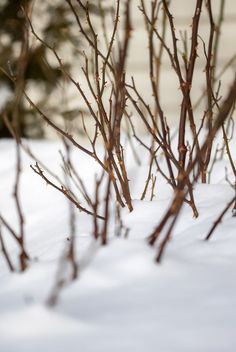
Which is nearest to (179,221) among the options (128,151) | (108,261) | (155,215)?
(155,215)

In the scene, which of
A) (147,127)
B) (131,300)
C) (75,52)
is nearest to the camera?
(131,300)

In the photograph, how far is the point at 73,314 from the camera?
1327 millimetres

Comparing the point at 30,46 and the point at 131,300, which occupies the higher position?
the point at 131,300

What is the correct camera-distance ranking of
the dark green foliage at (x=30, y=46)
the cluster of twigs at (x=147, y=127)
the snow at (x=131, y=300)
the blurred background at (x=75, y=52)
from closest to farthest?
the snow at (x=131, y=300), the cluster of twigs at (x=147, y=127), the blurred background at (x=75, y=52), the dark green foliage at (x=30, y=46)

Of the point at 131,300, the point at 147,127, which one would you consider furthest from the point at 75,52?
the point at 131,300

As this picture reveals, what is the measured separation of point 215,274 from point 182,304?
0.55ft

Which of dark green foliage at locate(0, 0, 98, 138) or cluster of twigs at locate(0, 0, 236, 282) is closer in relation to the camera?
cluster of twigs at locate(0, 0, 236, 282)

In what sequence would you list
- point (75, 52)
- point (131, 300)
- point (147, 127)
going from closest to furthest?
point (131, 300), point (147, 127), point (75, 52)

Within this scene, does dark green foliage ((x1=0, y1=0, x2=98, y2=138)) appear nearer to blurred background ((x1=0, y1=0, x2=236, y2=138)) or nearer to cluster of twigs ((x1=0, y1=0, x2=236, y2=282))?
blurred background ((x1=0, y1=0, x2=236, y2=138))

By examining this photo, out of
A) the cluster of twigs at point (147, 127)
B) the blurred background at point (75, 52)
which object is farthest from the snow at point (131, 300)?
the blurred background at point (75, 52)

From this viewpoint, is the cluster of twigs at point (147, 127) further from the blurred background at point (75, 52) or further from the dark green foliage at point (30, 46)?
the dark green foliage at point (30, 46)

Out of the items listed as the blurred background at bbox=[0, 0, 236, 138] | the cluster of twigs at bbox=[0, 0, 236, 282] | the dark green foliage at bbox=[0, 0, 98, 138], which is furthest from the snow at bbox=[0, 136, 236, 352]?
the dark green foliage at bbox=[0, 0, 98, 138]

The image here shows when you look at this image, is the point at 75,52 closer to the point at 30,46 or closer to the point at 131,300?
the point at 30,46

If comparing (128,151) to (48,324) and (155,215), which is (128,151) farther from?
(48,324)
